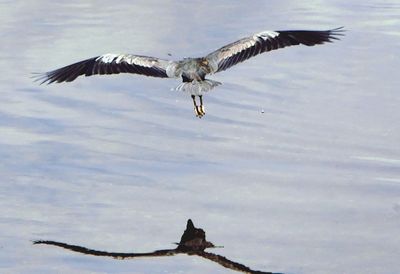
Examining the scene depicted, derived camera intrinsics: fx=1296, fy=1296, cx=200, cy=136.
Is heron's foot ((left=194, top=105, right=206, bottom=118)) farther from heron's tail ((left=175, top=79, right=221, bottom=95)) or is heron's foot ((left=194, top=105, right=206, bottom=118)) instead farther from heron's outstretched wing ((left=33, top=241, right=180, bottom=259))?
heron's outstretched wing ((left=33, top=241, right=180, bottom=259))

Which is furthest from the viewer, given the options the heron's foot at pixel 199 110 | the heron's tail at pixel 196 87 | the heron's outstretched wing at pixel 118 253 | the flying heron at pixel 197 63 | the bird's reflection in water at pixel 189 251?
the heron's foot at pixel 199 110

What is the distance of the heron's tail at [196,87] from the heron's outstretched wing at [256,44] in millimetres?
358

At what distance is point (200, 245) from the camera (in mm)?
10469

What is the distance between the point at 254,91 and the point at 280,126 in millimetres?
1411

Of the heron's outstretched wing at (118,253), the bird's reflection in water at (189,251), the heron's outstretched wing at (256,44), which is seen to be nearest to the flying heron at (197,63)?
the heron's outstretched wing at (256,44)

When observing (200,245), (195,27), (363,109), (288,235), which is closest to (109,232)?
(200,245)

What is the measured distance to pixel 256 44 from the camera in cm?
1344

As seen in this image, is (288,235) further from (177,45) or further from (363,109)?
(177,45)

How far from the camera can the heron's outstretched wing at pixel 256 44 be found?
43.1 feet

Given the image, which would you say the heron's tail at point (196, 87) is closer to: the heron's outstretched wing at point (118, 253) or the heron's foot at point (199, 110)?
the heron's foot at point (199, 110)

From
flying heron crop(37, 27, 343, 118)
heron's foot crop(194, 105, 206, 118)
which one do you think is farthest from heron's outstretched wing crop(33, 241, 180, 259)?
heron's foot crop(194, 105, 206, 118)

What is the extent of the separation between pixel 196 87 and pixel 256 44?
42.8 inches

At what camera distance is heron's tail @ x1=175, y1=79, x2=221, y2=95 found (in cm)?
1263

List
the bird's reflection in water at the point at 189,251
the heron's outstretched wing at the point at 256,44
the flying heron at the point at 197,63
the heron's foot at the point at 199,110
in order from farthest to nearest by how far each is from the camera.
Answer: the heron's foot at the point at 199,110
the heron's outstretched wing at the point at 256,44
the flying heron at the point at 197,63
the bird's reflection in water at the point at 189,251
